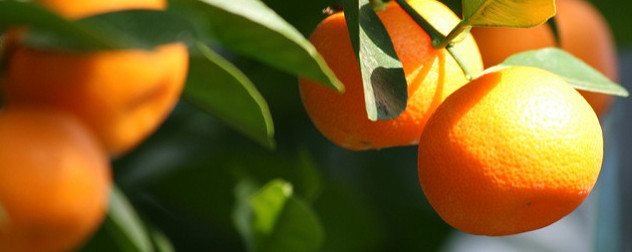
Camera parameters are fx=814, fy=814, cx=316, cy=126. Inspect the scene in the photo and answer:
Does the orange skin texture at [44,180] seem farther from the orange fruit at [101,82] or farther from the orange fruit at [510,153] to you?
the orange fruit at [510,153]

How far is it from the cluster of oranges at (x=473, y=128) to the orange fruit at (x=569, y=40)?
18 cm

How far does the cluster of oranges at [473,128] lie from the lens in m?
0.64

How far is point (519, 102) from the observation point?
0.65 meters

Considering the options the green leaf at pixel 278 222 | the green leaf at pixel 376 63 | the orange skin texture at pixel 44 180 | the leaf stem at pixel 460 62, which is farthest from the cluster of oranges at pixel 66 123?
the green leaf at pixel 278 222

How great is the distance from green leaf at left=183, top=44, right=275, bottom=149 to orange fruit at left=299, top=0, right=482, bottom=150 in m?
0.07

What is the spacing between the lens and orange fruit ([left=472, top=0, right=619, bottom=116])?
91 centimetres

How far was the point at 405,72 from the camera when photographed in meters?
0.70

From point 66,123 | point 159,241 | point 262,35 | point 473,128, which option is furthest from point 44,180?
point 159,241

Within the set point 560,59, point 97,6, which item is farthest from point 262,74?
point 97,6

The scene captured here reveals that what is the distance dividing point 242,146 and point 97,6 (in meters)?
0.67

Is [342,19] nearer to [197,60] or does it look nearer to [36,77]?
[197,60]

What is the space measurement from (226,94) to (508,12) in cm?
23

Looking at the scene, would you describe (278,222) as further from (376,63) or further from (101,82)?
(101,82)

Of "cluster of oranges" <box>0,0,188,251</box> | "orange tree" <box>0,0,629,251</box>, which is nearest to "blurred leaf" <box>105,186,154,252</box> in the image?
"orange tree" <box>0,0,629,251</box>
